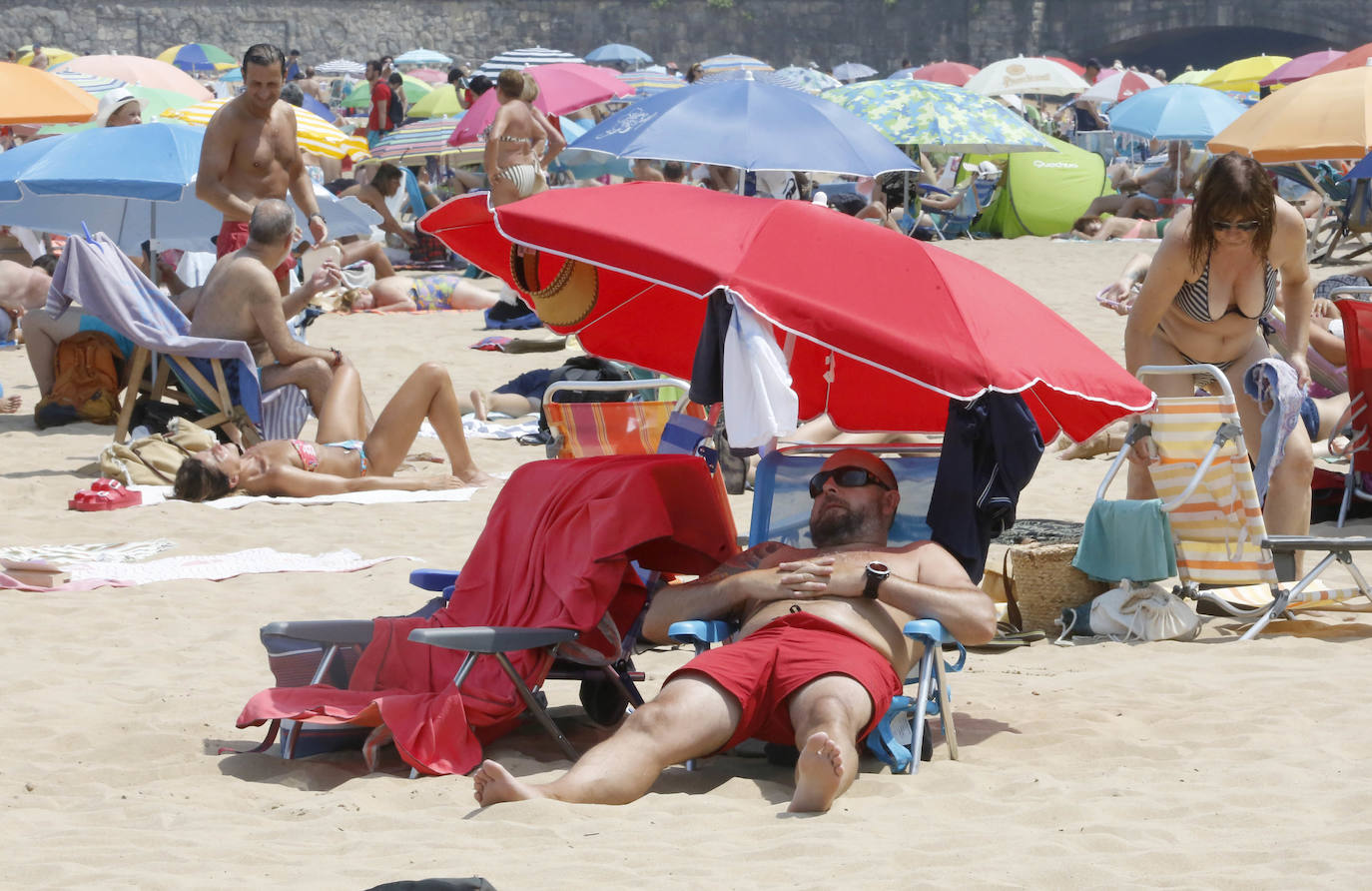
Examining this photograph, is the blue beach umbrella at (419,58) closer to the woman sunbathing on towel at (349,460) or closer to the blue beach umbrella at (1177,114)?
the blue beach umbrella at (1177,114)

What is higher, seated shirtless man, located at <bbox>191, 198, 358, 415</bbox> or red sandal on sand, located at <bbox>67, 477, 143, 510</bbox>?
seated shirtless man, located at <bbox>191, 198, 358, 415</bbox>

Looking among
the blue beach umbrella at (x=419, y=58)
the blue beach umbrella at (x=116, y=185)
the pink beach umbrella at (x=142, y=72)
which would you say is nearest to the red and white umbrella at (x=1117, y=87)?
the pink beach umbrella at (x=142, y=72)

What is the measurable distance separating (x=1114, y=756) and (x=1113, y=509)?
4.15 feet

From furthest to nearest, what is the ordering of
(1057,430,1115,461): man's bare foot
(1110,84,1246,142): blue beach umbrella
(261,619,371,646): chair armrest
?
(1110,84,1246,142): blue beach umbrella < (1057,430,1115,461): man's bare foot < (261,619,371,646): chair armrest

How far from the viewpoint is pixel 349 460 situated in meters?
7.26

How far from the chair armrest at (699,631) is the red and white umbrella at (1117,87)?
71.6 ft

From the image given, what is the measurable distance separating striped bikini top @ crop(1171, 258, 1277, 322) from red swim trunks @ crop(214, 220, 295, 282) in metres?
4.54

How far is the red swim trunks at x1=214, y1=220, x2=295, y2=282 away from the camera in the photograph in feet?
26.7

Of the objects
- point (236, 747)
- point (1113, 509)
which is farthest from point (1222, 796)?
point (236, 747)

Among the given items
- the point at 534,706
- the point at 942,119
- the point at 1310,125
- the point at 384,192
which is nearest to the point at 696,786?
the point at 534,706

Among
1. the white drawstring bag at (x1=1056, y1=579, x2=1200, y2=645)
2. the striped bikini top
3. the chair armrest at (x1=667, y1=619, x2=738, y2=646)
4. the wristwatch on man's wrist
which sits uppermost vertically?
the striped bikini top

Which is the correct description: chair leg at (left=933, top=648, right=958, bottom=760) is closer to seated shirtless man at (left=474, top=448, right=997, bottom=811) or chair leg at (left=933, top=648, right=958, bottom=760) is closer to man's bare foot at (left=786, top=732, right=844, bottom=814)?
seated shirtless man at (left=474, top=448, right=997, bottom=811)

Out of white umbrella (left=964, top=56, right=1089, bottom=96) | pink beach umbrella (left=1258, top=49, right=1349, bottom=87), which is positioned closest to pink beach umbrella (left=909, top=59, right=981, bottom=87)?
white umbrella (left=964, top=56, right=1089, bottom=96)

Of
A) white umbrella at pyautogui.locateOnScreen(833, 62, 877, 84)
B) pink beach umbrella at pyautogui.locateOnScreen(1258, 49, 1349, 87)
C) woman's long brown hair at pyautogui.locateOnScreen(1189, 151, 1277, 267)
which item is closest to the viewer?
woman's long brown hair at pyautogui.locateOnScreen(1189, 151, 1277, 267)
